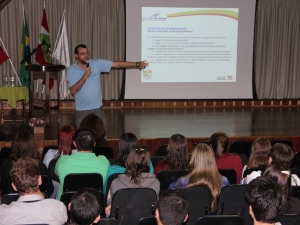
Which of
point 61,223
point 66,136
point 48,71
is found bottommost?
point 61,223

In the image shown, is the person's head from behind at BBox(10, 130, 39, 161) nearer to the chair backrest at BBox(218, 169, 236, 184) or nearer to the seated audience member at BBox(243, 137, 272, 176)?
the chair backrest at BBox(218, 169, 236, 184)

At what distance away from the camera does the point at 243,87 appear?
12.1m

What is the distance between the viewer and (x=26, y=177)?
3.04m

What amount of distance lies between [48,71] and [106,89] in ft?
13.4

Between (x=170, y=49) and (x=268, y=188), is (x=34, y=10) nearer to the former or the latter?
(x=170, y=49)

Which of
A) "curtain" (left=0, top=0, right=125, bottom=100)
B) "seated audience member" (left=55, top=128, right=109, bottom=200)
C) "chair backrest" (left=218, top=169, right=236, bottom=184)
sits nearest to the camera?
"seated audience member" (left=55, top=128, right=109, bottom=200)

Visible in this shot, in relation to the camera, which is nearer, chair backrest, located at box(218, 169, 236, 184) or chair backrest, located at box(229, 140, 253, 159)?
chair backrest, located at box(218, 169, 236, 184)

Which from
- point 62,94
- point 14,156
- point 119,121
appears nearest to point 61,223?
point 14,156

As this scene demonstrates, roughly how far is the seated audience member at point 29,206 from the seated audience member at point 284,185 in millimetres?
1306

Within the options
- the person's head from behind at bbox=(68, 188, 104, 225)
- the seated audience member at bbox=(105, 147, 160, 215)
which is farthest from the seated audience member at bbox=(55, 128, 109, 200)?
the person's head from behind at bbox=(68, 188, 104, 225)

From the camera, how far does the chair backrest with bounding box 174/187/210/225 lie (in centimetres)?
354

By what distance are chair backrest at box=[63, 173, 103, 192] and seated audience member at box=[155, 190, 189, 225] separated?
1554 millimetres

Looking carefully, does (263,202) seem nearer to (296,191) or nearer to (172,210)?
(172,210)

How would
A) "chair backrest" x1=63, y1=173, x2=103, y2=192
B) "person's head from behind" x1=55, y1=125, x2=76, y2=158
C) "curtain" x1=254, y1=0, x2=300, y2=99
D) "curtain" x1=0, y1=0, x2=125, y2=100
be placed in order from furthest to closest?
"curtain" x1=254, y1=0, x2=300, y2=99 → "curtain" x1=0, y1=0, x2=125, y2=100 → "person's head from behind" x1=55, y1=125, x2=76, y2=158 → "chair backrest" x1=63, y1=173, x2=103, y2=192
